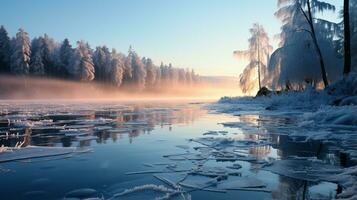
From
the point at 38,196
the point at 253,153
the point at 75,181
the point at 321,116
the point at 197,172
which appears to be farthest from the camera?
the point at 321,116

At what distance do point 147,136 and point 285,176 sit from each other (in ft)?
15.5

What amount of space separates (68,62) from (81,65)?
141 inches

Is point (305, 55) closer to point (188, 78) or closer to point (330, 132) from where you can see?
point (330, 132)

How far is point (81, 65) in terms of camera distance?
225 ft

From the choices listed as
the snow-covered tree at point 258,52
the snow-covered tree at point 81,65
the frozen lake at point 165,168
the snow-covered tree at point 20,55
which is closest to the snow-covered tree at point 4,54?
the snow-covered tree at point 20,55

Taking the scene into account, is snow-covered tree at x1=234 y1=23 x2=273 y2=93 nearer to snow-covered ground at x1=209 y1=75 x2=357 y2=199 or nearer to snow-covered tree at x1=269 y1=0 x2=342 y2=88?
snow-covered tree at x1=269 y1=0 x2=342 y2=88

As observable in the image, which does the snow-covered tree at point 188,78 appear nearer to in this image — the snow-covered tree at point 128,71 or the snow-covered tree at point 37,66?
the snow-covered tree at point 128,71

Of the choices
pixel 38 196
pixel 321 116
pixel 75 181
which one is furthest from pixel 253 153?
pixel 321 116

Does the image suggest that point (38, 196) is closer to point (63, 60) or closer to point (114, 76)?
point (63, 60)

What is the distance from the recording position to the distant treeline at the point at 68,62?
60.0 metres

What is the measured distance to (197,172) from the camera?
484cm

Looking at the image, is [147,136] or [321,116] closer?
[147,136]

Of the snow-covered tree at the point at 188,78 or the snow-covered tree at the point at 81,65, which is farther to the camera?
the snow-covered tree at the point at 188,78

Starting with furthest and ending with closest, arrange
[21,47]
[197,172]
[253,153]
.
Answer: [21,47]
[253,153]
[197,172]
